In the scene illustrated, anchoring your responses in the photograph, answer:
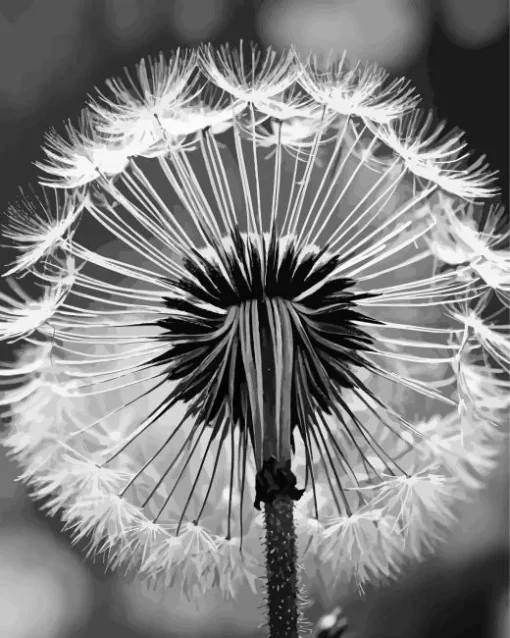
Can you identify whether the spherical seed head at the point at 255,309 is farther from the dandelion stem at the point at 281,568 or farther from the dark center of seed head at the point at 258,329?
the dandelion stem at the point at 281,568

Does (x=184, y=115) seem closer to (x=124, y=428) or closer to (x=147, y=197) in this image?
(x=147, y=197)

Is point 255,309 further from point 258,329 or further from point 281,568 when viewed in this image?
point 281,568

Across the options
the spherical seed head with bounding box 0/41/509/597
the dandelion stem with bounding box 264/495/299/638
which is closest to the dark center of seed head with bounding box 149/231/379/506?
the spherical seed head with bounding box 0/41/509/597

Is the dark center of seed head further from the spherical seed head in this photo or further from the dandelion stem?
the dandelion stem

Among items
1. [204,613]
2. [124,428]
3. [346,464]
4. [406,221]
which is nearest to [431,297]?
[406,221]

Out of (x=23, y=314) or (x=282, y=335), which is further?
(x=23, y=314)

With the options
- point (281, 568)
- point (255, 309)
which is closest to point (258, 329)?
point (255, 309)
